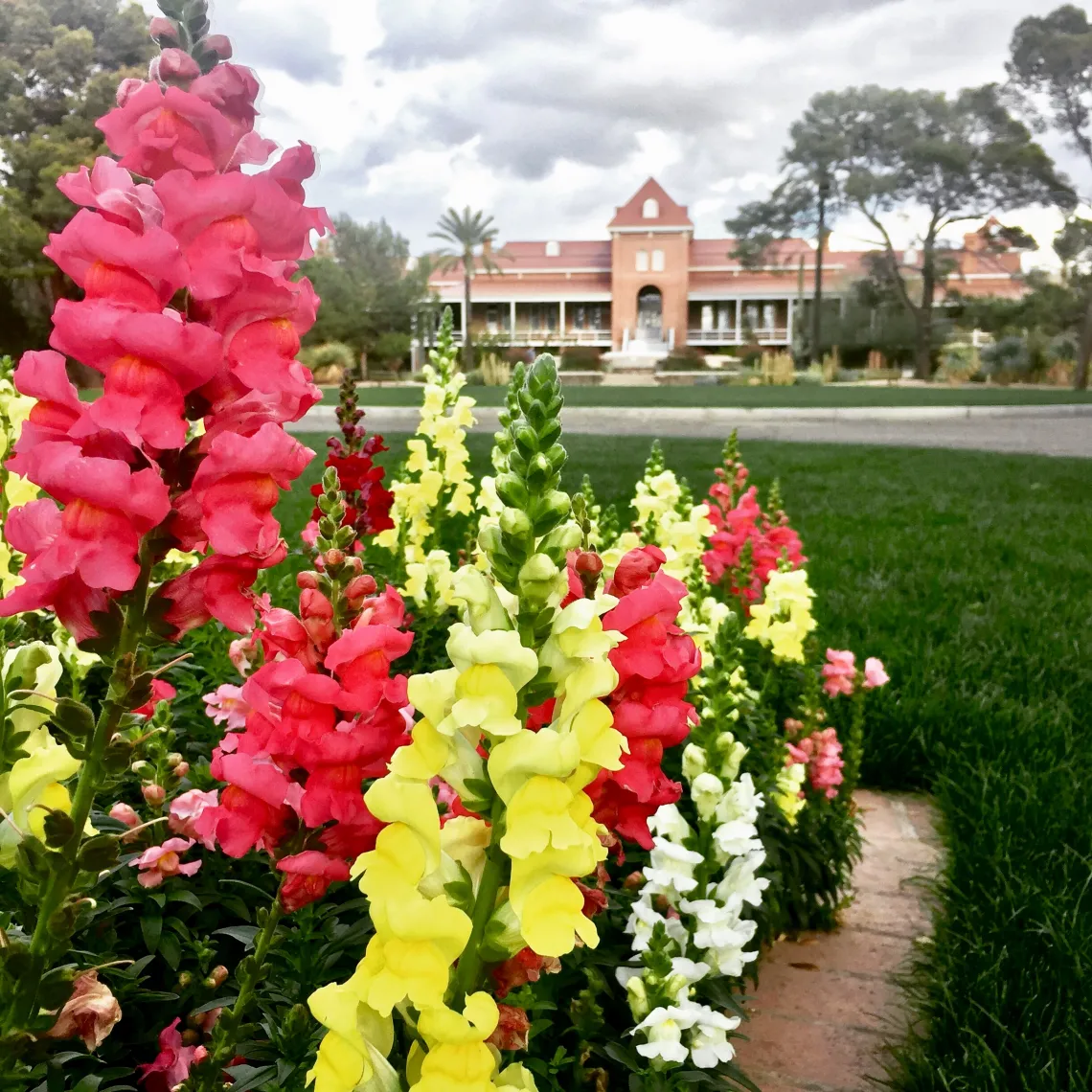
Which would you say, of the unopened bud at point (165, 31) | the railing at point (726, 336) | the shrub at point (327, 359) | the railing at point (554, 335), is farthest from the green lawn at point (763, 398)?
the railing at point (726, 336)

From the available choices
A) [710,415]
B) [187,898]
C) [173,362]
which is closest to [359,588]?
Result: [173,362]

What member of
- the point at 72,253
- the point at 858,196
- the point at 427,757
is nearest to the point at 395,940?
the point at 427,757

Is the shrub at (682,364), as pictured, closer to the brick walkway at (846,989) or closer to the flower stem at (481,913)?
the brick walkway at (846,989)

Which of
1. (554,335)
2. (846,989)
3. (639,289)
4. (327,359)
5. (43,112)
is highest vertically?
(43,112)

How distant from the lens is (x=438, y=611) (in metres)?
2.78

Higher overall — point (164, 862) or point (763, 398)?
point (763, 398)

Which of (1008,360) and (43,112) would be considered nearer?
(43,112)

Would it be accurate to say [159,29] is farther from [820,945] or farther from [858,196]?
[858,196]

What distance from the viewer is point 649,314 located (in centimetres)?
4769

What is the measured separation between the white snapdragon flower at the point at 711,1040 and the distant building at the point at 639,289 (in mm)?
44861

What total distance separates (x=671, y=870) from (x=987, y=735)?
209 cm

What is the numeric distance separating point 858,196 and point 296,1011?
37609 millimetres

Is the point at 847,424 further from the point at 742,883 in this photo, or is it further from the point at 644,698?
the point at 644,698

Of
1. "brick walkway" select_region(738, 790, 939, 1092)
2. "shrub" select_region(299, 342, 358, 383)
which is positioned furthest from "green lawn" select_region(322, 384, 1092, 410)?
"brick walkway" select_region(738, 790, 939, 1092)
